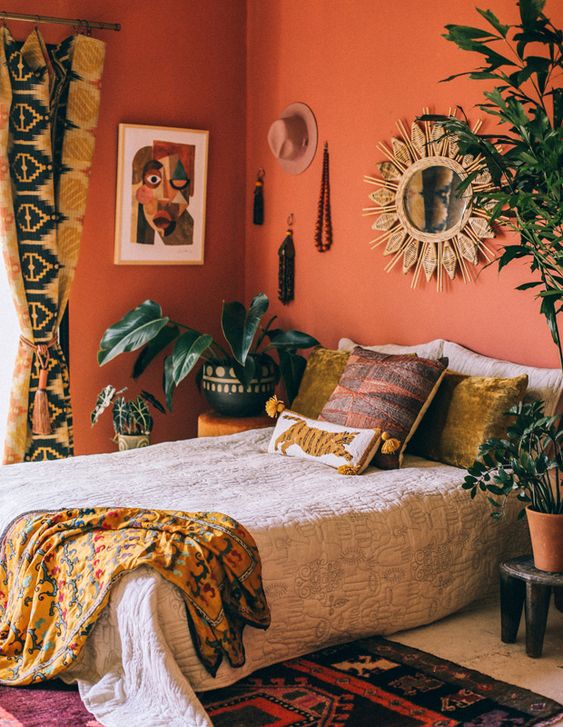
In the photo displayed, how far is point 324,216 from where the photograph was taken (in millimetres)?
5023

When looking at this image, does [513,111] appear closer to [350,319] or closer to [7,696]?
[350,319]

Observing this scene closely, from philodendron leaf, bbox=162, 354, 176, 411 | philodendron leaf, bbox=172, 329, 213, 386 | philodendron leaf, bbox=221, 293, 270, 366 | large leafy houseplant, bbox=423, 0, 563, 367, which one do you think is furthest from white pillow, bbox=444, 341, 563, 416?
philodendron leaf, bbox=162, 354, 176, 411

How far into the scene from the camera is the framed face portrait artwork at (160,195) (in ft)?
16.8

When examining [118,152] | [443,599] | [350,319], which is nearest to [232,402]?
[350,319]

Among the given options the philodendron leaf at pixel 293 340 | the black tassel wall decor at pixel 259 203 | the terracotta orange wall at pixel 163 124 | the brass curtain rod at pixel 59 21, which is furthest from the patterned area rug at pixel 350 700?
the brass curtain rod at pixel 59 21

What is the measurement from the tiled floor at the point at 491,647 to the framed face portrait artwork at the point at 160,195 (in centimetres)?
256

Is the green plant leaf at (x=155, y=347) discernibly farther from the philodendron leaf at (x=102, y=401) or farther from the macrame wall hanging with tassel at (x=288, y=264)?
the macrame wall hanging with tassel at (x=288, y=264)

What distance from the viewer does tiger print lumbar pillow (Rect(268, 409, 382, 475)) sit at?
3.86 metres

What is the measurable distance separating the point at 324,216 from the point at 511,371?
4.78 feet

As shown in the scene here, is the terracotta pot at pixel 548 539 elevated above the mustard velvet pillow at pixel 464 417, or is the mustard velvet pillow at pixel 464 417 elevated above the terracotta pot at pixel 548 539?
the mustard velvet pillow at pixel 464 417

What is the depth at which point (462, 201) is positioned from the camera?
4273 mm

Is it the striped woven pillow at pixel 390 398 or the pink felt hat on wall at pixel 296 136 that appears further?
the pink felt hat on wall at pixel 296 136

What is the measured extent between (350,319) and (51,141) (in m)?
1.70

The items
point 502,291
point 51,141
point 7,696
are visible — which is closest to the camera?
point 7,696
